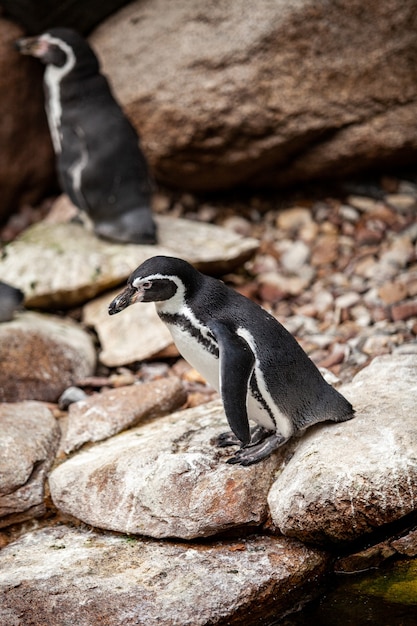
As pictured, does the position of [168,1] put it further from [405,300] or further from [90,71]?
[405,300]

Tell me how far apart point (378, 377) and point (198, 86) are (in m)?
2.87

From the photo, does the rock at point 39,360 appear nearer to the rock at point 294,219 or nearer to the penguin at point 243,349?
the penguin at point 243,349

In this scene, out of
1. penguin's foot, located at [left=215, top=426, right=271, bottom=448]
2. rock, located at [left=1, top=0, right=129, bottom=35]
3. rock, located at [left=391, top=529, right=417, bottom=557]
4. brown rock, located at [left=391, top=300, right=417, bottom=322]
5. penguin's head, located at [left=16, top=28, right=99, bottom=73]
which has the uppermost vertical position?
rock, located at [left=1, top=0, right=129, bottom=35]

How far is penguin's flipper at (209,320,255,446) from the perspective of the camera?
2850 millimetres

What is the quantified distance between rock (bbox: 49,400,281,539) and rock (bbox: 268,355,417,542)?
12 centimetres

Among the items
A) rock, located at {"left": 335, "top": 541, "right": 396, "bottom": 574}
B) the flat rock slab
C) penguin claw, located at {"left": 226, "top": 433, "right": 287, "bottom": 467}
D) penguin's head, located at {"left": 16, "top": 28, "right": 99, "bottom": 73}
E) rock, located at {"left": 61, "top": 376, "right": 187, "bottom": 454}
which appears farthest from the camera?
penguin's head, located at {"left": 16, "top": 28, "right": 99, "bottom": 73}

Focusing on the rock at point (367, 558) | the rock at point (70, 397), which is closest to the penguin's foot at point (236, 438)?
the rock at point (367, 558)

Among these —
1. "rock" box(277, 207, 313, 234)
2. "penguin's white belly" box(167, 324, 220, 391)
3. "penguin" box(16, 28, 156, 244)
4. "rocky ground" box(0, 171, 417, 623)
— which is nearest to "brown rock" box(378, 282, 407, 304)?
"rocky ground" box(0, 171, 417, 623)

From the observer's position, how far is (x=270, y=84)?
5.61 metres

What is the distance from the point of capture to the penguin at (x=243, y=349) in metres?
2.96

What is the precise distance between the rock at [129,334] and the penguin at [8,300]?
0.48 metres

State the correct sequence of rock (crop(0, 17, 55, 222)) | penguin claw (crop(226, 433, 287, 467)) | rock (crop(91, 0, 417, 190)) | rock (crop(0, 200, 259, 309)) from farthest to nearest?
rock (crop(0, 17, 55, 222))
rock (crop(91, 0, 417, 190))
rock (crop(0, 200, 259, 309))
penguin claw (crop(226, 433, 287, 467))

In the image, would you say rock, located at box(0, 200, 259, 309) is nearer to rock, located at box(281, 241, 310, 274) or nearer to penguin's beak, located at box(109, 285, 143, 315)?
rock, located at box(281, 241, 310, 274)

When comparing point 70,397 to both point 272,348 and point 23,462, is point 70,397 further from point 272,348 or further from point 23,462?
point 272,348
